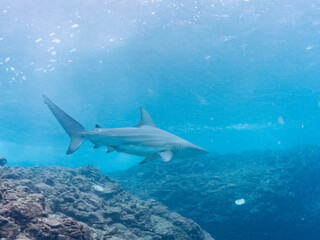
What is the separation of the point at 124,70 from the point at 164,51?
13.1ft

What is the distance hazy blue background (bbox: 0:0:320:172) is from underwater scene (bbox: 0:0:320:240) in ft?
0.28

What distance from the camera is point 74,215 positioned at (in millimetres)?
4379

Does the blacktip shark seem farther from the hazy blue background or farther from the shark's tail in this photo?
the hazy blue background

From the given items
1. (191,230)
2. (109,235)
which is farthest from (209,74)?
(109,235)

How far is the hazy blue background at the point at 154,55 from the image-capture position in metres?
10.9

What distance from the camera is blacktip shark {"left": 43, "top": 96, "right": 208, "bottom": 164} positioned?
609 cm

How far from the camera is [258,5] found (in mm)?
10883

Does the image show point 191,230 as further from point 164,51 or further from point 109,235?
point 164,51

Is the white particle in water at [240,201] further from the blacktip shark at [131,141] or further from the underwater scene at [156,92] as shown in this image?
the blacktip shark at [131,141]

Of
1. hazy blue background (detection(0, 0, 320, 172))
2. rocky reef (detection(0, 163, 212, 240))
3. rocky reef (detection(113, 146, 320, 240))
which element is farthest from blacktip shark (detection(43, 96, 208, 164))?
hazy blue background (detection(0, 0, 320, 172))

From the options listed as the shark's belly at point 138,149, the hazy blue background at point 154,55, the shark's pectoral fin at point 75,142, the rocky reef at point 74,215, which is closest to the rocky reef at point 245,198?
the rocky reef at point 74,215

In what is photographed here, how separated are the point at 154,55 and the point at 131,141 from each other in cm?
1024

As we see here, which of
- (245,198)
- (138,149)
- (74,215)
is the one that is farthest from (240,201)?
(74,215)

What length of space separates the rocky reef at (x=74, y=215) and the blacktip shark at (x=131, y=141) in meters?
1.51
